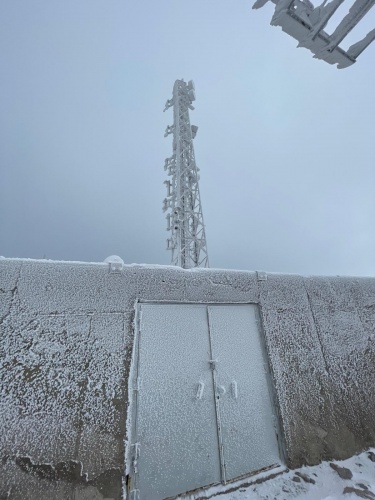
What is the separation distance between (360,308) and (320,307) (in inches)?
29.9

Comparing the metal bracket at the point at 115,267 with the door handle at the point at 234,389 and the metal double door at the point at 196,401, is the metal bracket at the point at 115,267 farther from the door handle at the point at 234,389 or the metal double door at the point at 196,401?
the door handle at the point at 234,389

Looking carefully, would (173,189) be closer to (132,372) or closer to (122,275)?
(122,275)

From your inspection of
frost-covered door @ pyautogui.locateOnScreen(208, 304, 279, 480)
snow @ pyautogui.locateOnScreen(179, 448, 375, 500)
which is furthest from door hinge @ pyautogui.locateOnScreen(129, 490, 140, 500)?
frost-covered door @ pyautogui.locateOnScreen(208, 304, 279, 480)

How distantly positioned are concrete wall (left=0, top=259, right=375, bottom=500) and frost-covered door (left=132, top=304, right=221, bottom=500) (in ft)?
0.63

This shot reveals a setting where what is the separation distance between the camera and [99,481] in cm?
188

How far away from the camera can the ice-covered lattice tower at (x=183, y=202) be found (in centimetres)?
782

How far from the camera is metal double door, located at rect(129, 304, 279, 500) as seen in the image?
212 cm

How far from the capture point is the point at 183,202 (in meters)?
8.19

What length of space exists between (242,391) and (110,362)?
1.47 meters

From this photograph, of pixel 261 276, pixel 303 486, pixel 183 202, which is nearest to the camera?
pixel 303 486

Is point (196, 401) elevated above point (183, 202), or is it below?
below

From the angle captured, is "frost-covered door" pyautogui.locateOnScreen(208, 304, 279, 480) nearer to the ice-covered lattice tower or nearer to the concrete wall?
the concrete wall

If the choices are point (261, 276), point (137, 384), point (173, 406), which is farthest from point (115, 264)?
point (261, 276)

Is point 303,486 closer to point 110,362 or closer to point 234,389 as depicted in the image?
point 234,389
